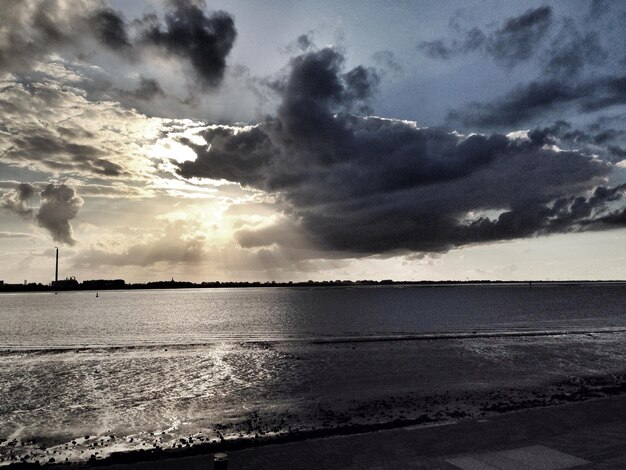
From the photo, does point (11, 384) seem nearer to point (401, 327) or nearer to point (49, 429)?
point (49, 429)

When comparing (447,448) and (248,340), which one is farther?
(248,340)

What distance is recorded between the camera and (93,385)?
1154 inches

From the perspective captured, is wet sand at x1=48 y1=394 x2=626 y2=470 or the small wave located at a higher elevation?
wet sand at x1=48 y1=394 x2=626 y2=470

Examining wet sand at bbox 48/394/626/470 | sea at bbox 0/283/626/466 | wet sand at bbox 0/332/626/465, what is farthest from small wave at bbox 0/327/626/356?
wet sand at bbox 48/394/626/470

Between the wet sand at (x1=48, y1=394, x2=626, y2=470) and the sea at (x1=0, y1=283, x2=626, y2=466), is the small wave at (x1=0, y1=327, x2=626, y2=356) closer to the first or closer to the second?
the sea at (x1=0, y1=283, x2=626, y2=466)

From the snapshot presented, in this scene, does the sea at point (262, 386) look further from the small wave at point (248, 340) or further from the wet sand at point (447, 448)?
the wet sand at point (447, 448)

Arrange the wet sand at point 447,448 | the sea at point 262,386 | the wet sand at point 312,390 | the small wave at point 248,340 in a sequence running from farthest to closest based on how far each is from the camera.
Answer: the small wave at point 248,340 → the sea at point 262,386 → the wet sand at point 312,390 → the wet sand at point 447,448

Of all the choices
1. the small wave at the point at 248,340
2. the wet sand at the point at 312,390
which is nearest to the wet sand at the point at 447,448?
the wet sand at the point at 312,390

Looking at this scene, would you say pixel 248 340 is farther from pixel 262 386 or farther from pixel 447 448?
pixel 447 448

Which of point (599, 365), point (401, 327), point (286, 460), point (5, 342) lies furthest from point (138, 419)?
point (401, 327)

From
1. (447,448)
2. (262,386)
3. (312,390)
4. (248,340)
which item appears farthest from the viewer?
(248,340)

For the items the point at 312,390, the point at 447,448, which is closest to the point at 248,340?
the point at 312,390

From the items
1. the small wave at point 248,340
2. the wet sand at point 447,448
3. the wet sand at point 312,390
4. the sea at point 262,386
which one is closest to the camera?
the wet sand at point 447,448

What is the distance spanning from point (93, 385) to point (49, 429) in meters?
10.2
